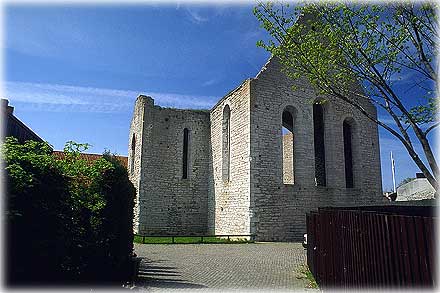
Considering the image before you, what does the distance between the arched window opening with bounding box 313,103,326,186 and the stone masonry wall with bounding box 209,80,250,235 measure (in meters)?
4.55

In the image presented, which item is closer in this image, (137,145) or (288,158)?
(137,145)

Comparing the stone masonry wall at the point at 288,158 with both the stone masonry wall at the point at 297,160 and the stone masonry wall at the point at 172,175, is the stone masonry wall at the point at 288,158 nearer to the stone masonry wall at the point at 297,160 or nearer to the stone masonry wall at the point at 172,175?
A: the stone masonry wall at the point at 297,160

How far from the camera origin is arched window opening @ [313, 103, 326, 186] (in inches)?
770

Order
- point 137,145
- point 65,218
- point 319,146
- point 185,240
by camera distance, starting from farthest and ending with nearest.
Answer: point 137,145 < point 319,146 < point 185,240 < point 65,218

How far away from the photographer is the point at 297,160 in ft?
58.2

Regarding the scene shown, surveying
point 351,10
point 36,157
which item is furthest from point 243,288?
point 351,10

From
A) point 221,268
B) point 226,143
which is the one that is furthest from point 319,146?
point 221,268

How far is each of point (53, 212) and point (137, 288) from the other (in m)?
2.16

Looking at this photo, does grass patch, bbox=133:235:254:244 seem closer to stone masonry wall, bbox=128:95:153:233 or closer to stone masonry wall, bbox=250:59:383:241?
stone masonry wall, bbox=250:59:383:241

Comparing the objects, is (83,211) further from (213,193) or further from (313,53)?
(213,193)

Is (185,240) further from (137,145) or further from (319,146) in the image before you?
(319,146)

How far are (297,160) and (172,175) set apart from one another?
7.50m

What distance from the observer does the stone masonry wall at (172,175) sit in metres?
20.5

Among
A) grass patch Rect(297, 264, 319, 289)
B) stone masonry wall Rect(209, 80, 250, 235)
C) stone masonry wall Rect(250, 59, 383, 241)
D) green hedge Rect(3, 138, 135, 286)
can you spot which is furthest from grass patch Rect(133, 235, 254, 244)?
green hedge Rect(3, 138, 135, 286)
